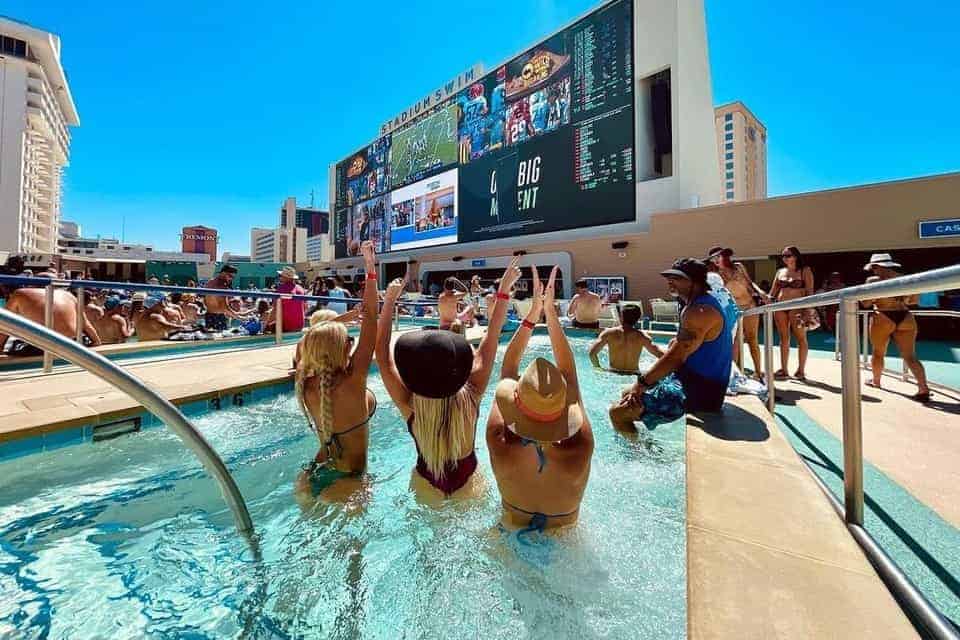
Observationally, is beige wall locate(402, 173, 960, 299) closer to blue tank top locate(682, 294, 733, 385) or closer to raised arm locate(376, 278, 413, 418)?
blue tank top locate(682, 294, 733, 385)

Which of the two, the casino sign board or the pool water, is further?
the casino sign board

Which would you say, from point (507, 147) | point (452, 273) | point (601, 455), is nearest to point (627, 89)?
point (507, 147)

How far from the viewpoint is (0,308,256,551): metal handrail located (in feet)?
3.28

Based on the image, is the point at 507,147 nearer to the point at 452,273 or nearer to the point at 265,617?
the point at 452,273

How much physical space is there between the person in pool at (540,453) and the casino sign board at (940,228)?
13388 millimetres

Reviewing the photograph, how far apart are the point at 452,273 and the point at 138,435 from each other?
2126 centimetres

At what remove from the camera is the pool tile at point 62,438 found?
2656 mm

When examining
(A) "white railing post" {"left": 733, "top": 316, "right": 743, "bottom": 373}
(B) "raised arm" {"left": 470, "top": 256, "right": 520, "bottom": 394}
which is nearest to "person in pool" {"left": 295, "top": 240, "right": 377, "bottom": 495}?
(B) "raised arm" {"left": 470, "top": 256, "right": 520, "bottom": 394}

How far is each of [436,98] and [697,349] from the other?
97.0 ft

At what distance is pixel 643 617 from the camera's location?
1.40 metres

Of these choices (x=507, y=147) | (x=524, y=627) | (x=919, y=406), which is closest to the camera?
(x=524, y=627)

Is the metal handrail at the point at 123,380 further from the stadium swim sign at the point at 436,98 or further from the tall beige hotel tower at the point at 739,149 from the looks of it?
the tall beige hotel tower at the point at 739,149

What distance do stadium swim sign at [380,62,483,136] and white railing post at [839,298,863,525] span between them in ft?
86.0

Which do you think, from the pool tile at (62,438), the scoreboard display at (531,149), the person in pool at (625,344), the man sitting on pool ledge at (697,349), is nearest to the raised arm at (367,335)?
the man sitting on pool ledge at (697,349)
